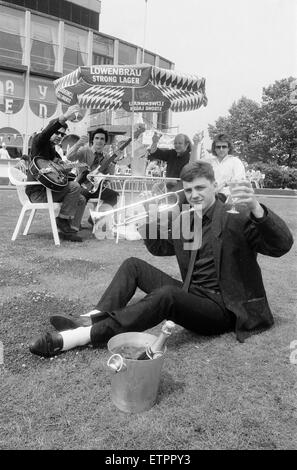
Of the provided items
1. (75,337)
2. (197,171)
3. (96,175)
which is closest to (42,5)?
(96,175)

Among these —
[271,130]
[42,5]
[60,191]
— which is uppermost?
[42,5]

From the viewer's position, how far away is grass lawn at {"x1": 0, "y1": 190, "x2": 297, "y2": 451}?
1.98 m

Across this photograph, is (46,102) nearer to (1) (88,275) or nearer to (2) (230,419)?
(1) (88,275)

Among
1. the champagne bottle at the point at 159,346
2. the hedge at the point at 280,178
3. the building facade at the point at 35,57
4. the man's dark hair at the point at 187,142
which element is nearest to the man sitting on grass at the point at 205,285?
the champagne bottle at the point at 159,346

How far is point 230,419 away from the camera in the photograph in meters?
2.14

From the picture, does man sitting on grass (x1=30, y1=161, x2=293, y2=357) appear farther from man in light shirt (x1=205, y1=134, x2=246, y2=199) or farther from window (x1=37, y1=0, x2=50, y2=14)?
window (x1=37, y1=0, x2=50, y2=14)

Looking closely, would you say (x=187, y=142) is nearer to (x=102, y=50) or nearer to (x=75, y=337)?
(x=75, y=337)

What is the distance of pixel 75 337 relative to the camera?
2.77 metres

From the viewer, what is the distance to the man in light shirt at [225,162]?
21.6 feet

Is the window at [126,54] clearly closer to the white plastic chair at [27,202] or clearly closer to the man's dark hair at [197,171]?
the white plastic chair at [27,202]

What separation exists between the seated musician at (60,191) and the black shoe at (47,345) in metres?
3.85

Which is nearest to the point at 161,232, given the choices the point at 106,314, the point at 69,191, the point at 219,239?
the point at 219,239

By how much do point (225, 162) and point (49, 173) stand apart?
106 inches

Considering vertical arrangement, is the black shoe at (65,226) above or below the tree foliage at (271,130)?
below
